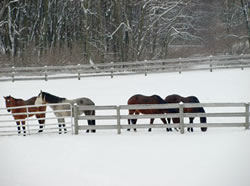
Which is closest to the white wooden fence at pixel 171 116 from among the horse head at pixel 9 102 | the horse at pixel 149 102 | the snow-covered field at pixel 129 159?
the snow-covered field at pixel 129 159

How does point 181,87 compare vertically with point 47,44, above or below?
below

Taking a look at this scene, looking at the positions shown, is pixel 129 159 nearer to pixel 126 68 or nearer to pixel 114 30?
pixel 126 68

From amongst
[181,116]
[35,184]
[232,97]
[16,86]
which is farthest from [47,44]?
[35,184]

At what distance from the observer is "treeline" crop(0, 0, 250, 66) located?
27719 mm

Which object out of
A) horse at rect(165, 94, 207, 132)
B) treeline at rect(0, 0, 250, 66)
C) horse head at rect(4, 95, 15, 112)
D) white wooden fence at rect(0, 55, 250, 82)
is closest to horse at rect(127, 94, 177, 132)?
horse at rect(165, 94, 207, 132)

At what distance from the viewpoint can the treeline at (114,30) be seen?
2772cm

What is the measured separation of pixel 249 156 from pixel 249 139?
3.62 feet

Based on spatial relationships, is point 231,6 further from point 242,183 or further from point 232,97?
point 242,183

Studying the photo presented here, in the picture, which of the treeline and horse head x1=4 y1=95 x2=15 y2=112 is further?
the treeline

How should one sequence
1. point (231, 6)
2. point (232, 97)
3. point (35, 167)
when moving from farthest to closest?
point (231, 6) < point (232, 97) < point (35, 167)

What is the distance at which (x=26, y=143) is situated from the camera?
9453 mm

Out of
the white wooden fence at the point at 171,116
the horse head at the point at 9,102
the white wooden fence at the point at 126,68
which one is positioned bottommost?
the white wooden fence at the point at 171,116

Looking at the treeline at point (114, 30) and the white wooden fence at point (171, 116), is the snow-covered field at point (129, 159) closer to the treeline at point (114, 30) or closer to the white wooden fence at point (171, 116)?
the white wooden fence at point (171, 116)

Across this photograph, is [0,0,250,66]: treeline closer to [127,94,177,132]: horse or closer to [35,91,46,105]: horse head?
[35,91,46,105]: horse head
